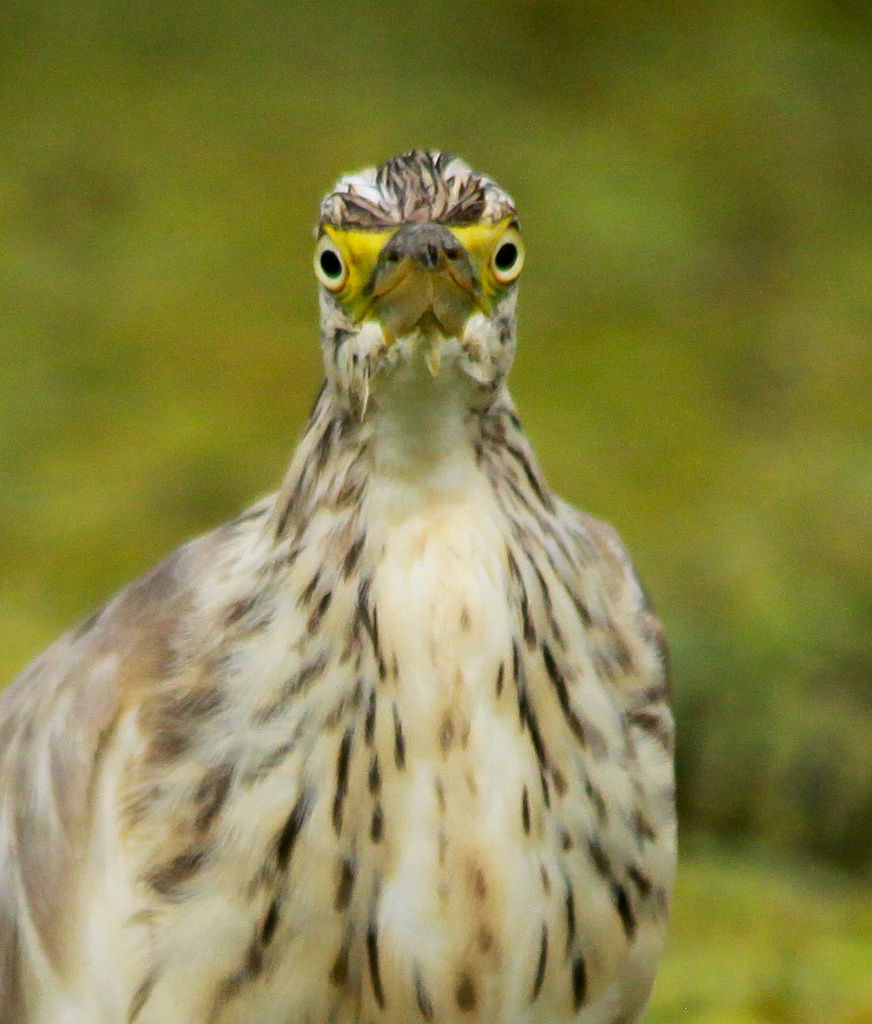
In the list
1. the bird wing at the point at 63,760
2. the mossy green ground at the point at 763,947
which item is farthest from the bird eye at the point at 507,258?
the mossy green ground at the point at 763,947

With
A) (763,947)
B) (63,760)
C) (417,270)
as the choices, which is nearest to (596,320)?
(763,947)

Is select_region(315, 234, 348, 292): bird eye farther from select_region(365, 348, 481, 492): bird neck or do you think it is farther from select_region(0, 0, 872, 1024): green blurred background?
select_region(0, 0, 872, 1024): green blurred background

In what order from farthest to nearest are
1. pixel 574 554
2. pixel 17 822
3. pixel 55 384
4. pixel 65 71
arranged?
1. pixel 65 71
2. pixel 55 384
3. pixel 17 822
4. pixel 574 554

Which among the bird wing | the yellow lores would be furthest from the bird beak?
the bird wing

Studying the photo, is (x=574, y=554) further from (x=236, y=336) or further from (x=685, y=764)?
(x=236, y=336)

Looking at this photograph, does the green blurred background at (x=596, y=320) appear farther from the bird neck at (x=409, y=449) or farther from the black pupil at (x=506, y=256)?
the black pupil at (x=506, y=256)

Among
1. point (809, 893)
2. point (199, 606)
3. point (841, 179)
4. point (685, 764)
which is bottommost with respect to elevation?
point (809, 893)

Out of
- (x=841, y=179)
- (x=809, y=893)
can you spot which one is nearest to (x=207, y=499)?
(x=809, y=893)
